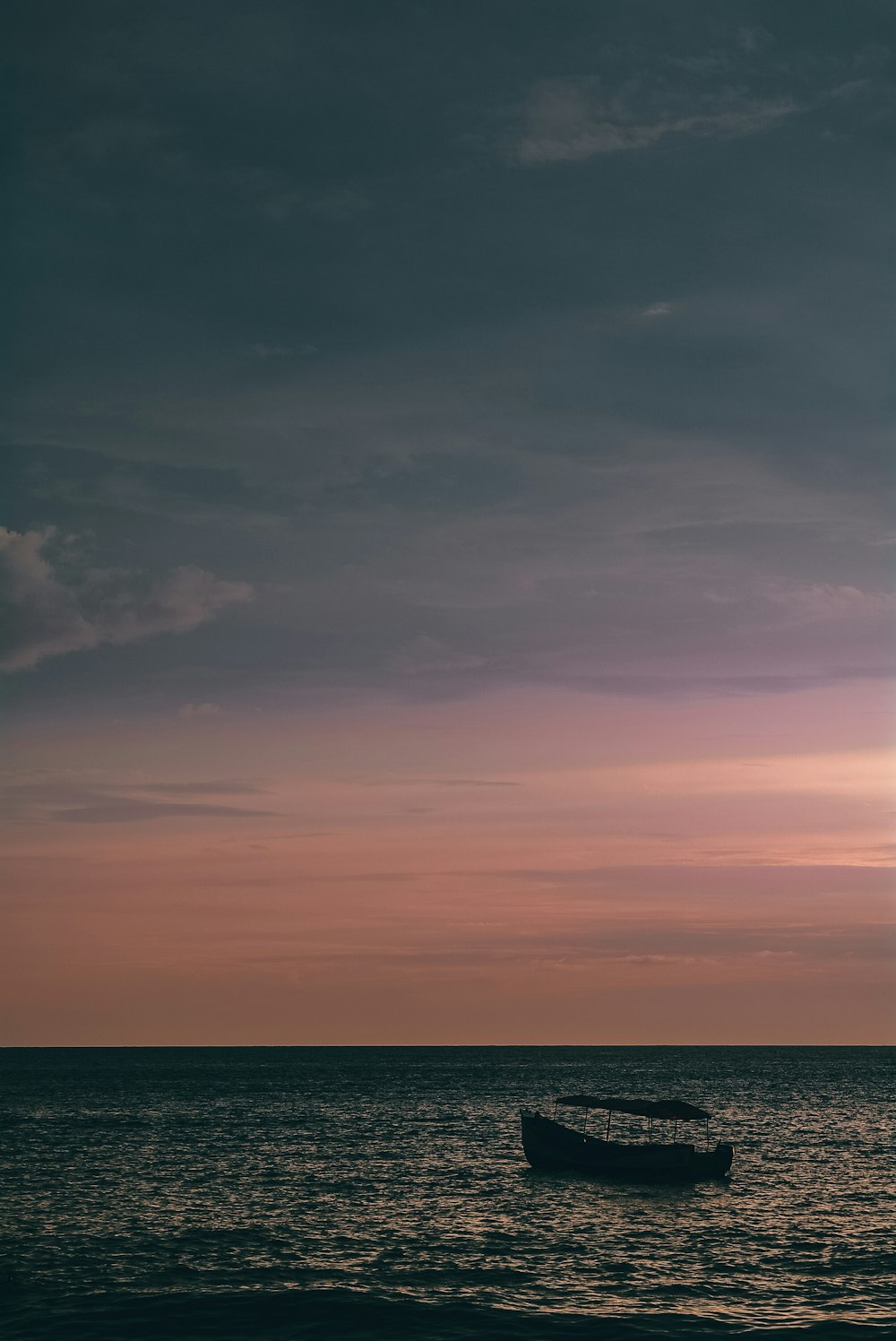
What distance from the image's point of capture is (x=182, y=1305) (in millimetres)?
36969

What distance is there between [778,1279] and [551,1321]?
10.4 metres

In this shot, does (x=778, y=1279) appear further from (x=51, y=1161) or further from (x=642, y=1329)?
(x=51, y=1161)

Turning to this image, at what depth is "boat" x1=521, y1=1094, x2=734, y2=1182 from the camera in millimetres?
65000

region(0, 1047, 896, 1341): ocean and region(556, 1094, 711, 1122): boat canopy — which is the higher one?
region(556, 1094, 711, 1122): boat canopy

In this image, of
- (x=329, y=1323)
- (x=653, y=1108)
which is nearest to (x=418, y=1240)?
(x=329, y=1323)

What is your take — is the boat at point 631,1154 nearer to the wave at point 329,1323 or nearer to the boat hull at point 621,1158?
the boat hull at point 621,1158

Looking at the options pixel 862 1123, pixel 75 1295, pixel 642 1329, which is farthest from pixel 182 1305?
pixel 862 1123

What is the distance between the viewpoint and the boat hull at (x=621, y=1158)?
65438 mm

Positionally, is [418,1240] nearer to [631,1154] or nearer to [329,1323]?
[329,1323]

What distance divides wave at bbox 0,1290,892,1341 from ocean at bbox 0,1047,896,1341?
0.10m

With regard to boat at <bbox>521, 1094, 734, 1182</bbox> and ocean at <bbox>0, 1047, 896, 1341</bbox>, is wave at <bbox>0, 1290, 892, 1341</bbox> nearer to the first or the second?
ocean at <bbox>0, 1047, 896, 1341</bbox>

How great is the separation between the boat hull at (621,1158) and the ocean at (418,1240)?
3.10 feet

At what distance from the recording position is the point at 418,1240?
47875 millimetres

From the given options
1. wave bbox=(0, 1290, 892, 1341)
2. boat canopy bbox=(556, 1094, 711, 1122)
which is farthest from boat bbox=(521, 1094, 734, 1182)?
wave bbox=(0, 1290, 892, 1341)
